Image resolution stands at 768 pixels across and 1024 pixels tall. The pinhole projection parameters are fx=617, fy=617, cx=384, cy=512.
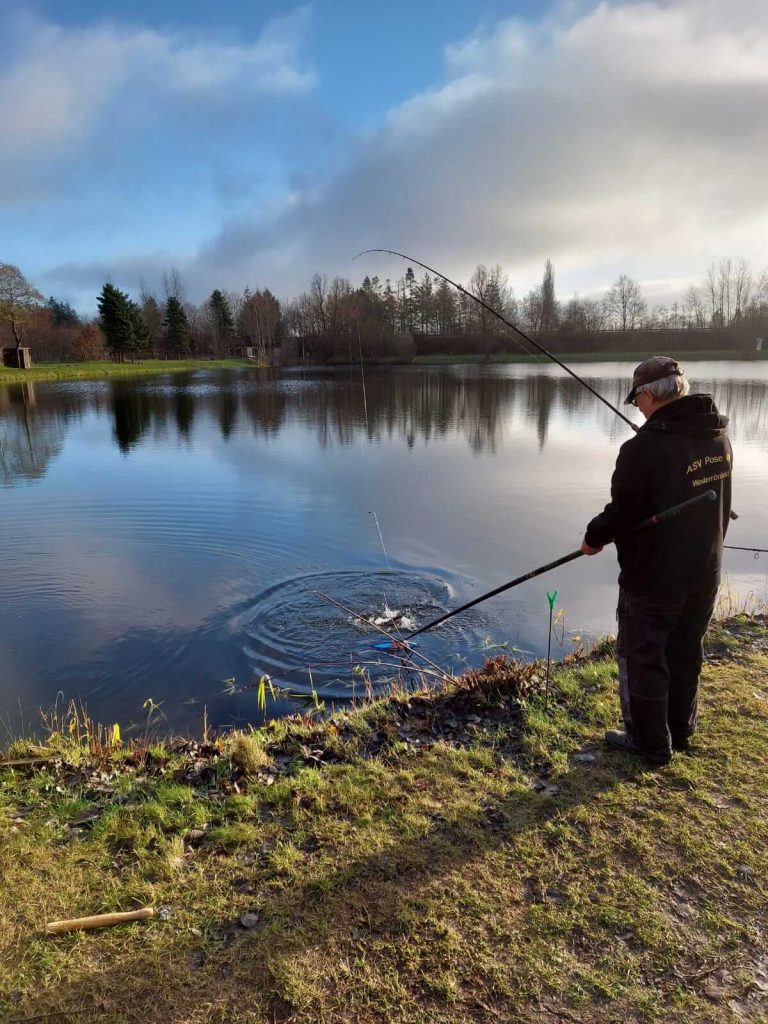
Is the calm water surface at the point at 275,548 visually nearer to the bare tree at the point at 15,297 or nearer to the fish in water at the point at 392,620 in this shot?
the fish in water at the point at 392,620

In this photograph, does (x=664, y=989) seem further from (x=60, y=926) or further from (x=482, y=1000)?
(x=60, y=926)

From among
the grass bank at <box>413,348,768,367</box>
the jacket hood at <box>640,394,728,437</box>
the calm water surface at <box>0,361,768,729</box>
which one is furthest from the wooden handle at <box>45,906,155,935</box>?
the grass bank at <box>413,348,768,367</box>

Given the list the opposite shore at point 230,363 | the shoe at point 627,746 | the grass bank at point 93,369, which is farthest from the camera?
the opposite shore at point 230,363

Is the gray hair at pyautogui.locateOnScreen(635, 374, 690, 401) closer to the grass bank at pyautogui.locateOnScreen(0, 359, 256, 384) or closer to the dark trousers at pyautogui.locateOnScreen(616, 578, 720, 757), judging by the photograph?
the dark trousers at pyautogui.locateOnScreen(616, 578, 720, 757)

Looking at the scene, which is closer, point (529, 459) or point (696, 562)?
point (696, 562)

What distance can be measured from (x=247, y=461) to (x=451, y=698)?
1336 centimetres

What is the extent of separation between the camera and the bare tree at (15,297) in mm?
48719

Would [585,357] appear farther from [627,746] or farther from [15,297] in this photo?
[627,746]

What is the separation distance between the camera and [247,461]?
55.8 feet

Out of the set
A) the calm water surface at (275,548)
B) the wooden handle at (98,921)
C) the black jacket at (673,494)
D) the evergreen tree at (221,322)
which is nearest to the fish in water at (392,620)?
the calm water surface at (275,548)

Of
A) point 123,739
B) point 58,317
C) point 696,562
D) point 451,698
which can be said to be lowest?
point 123,739

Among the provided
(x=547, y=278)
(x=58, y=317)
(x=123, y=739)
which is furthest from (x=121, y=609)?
(x=58, y=317)

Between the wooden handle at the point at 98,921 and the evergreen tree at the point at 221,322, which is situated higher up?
the evergreen tree at the point at 221,322

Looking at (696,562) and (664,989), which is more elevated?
(696,562)
